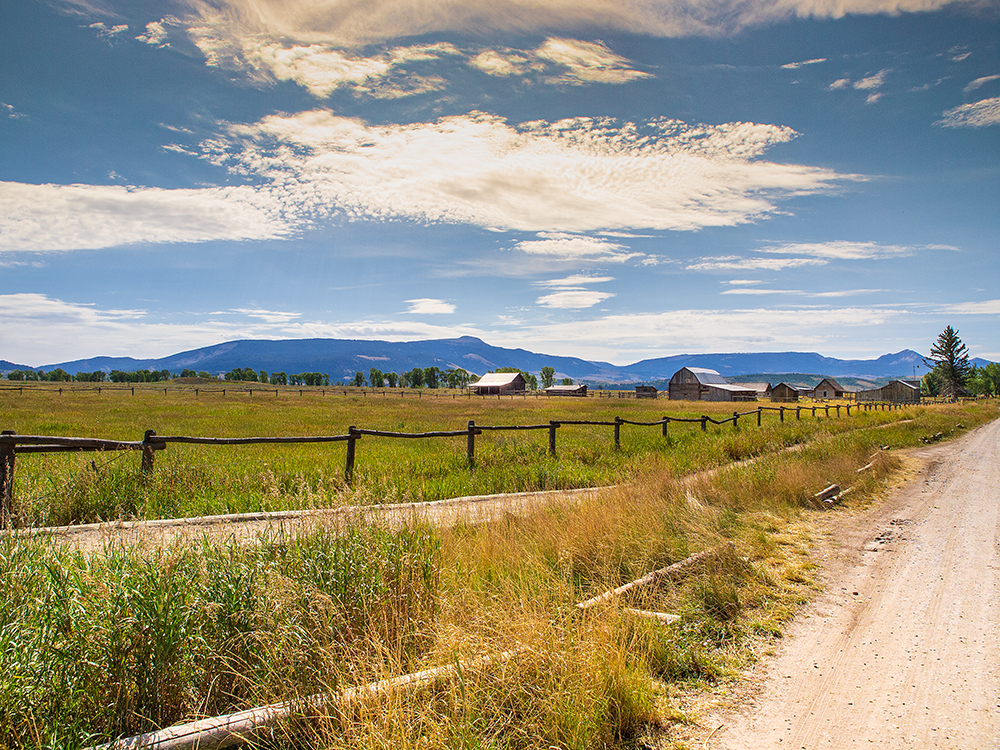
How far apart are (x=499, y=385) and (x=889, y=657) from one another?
4072 inches

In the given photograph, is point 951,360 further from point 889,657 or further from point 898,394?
point 889,657

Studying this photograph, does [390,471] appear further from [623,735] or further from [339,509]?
[623,735]

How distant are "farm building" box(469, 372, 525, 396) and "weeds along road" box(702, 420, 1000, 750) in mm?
98813

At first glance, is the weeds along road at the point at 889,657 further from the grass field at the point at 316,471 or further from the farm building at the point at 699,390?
the farm building at the point at 699,390

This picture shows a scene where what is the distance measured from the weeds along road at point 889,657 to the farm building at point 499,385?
3890 inches

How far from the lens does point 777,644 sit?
4992mm

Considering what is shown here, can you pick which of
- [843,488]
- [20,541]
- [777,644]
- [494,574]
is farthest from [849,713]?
[843,488]

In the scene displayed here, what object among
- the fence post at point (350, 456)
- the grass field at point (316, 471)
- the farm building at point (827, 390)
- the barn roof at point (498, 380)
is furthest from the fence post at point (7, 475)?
the farm building at point (827, 390)

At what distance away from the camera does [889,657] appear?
4699mm

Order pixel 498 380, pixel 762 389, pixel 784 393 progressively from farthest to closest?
pixel 498 380, pixel 762 389, pixel 784 393

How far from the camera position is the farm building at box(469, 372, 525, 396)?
354ft

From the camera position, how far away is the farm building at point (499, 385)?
10788 cm

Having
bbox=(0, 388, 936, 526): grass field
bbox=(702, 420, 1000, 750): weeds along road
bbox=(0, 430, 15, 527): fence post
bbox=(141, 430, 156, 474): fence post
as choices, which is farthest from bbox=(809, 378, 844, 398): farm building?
bbox=(0, 430, 15, 527): fence post

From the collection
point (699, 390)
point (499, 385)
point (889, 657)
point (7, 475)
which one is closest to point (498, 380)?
point (499, 385)
